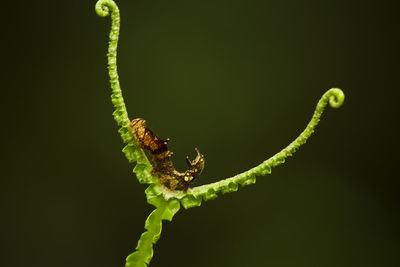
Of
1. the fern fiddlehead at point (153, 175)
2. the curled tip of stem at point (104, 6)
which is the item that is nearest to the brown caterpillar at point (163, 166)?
the fern fiddlehead at point (153, 175)

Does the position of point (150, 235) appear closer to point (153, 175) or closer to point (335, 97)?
point (153, 175)

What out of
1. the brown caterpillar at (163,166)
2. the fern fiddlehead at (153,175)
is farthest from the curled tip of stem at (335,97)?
the brown caterpillar at (163,166)

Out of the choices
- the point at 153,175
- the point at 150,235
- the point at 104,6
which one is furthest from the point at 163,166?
the point at 104,6

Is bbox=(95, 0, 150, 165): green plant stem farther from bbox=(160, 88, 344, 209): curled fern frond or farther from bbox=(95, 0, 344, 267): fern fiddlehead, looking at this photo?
bbox=(160, 88, 344, 209): curled fern frond

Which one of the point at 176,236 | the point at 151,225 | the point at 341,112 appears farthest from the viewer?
the point at 341,112

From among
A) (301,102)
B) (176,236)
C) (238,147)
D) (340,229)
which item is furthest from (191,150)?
(340,229)

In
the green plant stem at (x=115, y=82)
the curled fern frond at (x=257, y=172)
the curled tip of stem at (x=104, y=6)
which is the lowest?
the curled fern frond at (x=257, y=172)

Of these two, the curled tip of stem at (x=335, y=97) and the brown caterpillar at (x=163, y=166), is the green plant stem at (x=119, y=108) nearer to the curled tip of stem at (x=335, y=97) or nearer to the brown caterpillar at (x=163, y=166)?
the brown caterpillar at (x=163, y=166)

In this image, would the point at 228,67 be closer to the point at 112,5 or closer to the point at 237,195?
the point at 237,195

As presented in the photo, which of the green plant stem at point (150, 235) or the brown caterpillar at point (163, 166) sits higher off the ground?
the brown caterpillar at point (163, 166)
